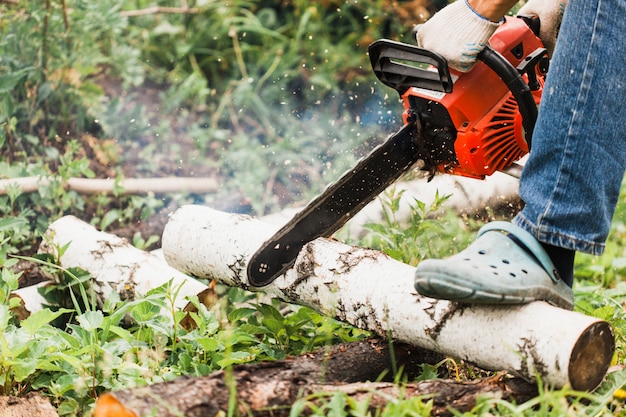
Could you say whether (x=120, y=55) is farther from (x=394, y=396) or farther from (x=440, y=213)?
(x=394, y=396)

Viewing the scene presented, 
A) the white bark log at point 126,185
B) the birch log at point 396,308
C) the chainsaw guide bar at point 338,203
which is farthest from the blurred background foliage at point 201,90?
the chainsaw guide bar at point 338,203

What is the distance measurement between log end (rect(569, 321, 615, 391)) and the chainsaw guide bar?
3.07 feet

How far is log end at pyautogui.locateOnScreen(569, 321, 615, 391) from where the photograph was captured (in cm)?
175

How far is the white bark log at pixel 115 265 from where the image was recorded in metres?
2.58

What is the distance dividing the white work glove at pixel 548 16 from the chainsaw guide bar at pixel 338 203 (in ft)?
1.82

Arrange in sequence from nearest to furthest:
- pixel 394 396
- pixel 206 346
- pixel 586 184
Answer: pixel 394 396
pixel 586 184
pixel 206 346

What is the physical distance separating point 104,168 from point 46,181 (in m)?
0.64

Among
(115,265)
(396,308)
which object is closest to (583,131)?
(396,308)

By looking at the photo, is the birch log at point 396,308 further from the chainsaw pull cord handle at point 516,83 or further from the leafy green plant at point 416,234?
the chainsaw pull cord handle at point 516,83

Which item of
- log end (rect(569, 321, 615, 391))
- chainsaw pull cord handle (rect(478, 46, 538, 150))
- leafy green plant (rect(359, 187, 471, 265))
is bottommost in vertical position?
leafy green plant (rect(359, 187, 471, 265))

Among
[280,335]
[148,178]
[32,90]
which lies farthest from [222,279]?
[32,90]

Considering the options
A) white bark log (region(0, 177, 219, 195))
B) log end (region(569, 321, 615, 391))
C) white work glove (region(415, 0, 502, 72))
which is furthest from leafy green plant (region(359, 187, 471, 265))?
white bark log (region(0, 177, 219, 195))

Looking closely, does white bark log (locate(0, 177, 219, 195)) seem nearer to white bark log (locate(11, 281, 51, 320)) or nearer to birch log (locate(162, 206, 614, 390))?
white bark log (locate(11, 281, 51, 320))

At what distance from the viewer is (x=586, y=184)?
1884mm
